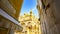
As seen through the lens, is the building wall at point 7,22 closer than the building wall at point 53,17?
No

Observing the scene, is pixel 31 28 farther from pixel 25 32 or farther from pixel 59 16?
pixel 59 16

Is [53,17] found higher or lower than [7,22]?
higher

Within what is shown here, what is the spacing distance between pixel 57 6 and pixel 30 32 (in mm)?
11320

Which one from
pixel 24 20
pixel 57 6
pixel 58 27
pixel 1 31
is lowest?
pixel 24 20

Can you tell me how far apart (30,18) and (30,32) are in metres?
1.86

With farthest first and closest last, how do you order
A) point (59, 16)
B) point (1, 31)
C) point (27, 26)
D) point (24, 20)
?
point (24, 20), point (27, 26), point (1, 31), point (59, 16)

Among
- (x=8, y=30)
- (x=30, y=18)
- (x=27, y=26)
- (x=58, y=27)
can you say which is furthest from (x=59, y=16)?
(x=30, y=18)

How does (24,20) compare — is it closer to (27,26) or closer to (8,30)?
(27,26)

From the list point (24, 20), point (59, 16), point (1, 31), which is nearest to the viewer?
point (59, 16)

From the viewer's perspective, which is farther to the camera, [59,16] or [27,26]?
[27,26]

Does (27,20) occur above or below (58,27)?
below

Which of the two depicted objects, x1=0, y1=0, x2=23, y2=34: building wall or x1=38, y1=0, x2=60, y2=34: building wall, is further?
x1=0, y1=0, x2=23, y2=34: building wall

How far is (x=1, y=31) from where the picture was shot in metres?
2.52

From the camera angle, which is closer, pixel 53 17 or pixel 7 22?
pixel 53 17
